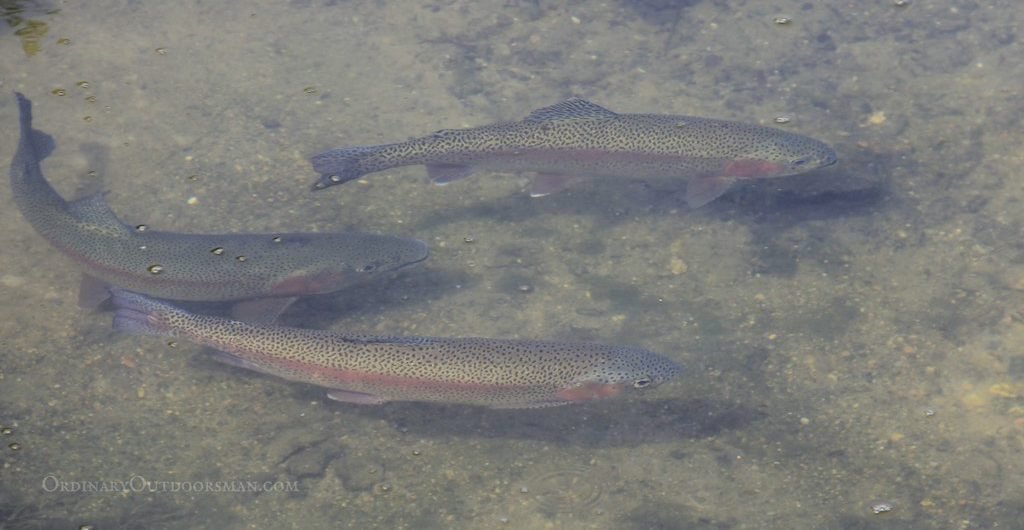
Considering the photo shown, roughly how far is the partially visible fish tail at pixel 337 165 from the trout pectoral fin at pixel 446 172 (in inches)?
20.7

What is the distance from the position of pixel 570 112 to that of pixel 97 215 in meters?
3.56

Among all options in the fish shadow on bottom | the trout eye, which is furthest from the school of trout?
the fish shadow on bottom

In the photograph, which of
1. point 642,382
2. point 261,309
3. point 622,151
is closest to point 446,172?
point 622,151

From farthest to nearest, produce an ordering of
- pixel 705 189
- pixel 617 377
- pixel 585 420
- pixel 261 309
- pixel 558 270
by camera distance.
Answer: pixel 705 189, pixel 558 270, pixel 261 309, pixel 585 420, pixel 617 377

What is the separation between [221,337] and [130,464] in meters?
0.86

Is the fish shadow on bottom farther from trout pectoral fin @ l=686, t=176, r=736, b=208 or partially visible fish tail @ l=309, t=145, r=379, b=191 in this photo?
trout pectoral fin @ l=686, t=176, r=736, b=208

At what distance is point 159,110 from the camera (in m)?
7.52

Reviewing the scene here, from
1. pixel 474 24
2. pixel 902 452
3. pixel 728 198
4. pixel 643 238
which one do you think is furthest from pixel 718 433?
pixel 474 24

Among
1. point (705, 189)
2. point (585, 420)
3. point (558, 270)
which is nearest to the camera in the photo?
point (585, 420)

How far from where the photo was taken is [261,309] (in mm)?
5527

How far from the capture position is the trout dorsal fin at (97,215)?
18.6ft

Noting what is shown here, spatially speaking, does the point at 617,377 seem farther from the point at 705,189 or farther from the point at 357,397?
the point at 705,189

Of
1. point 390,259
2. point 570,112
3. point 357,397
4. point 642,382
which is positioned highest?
point 570,112

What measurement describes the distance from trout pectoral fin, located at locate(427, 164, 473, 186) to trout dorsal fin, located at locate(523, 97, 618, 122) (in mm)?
673
